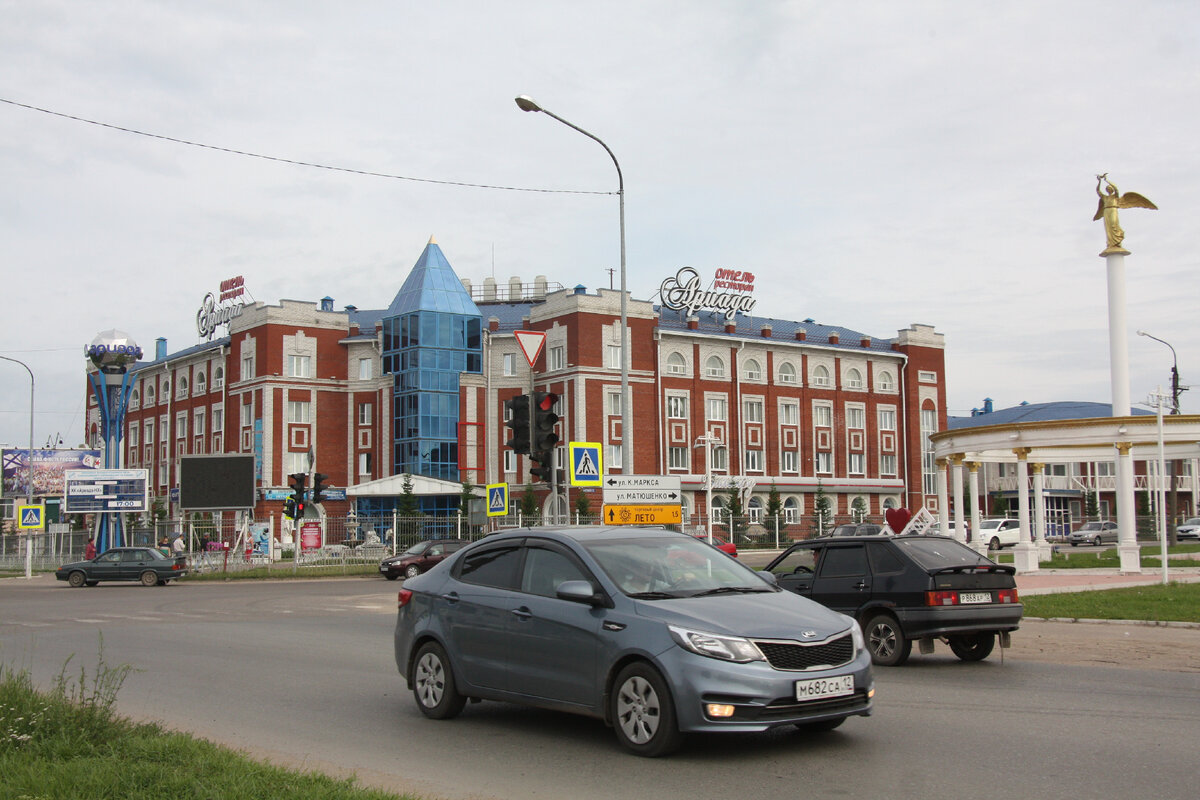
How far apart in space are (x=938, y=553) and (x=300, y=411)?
214ft

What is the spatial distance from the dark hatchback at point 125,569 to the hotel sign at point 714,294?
42.2 metres

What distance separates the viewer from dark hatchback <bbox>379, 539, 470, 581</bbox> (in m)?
39.4

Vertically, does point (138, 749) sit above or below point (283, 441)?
below

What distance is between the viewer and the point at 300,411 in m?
74.3

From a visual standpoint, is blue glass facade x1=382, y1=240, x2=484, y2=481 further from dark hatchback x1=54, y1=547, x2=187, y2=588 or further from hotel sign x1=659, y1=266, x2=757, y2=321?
dark hatchback x1=54, y1=547, x2=187, y2=588

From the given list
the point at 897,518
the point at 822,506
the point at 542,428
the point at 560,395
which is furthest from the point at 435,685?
the point at 822,506

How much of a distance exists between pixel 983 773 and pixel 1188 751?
1.77 m

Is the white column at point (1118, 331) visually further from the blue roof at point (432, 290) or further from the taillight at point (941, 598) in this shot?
the blue roof at point (432, 290)

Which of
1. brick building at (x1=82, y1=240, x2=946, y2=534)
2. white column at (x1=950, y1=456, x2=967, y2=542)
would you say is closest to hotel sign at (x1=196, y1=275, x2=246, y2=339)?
brick building at (x1=82, y1=240, x2=946, y2=534)

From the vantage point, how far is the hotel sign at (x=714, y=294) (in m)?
75.1

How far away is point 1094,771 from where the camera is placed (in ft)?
24.1

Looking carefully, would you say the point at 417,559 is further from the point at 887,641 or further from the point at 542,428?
the point at 887,641

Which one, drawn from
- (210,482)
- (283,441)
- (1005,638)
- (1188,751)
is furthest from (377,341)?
(1188,751)

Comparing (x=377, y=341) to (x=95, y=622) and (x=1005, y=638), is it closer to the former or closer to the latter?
(x=95, y=622)
